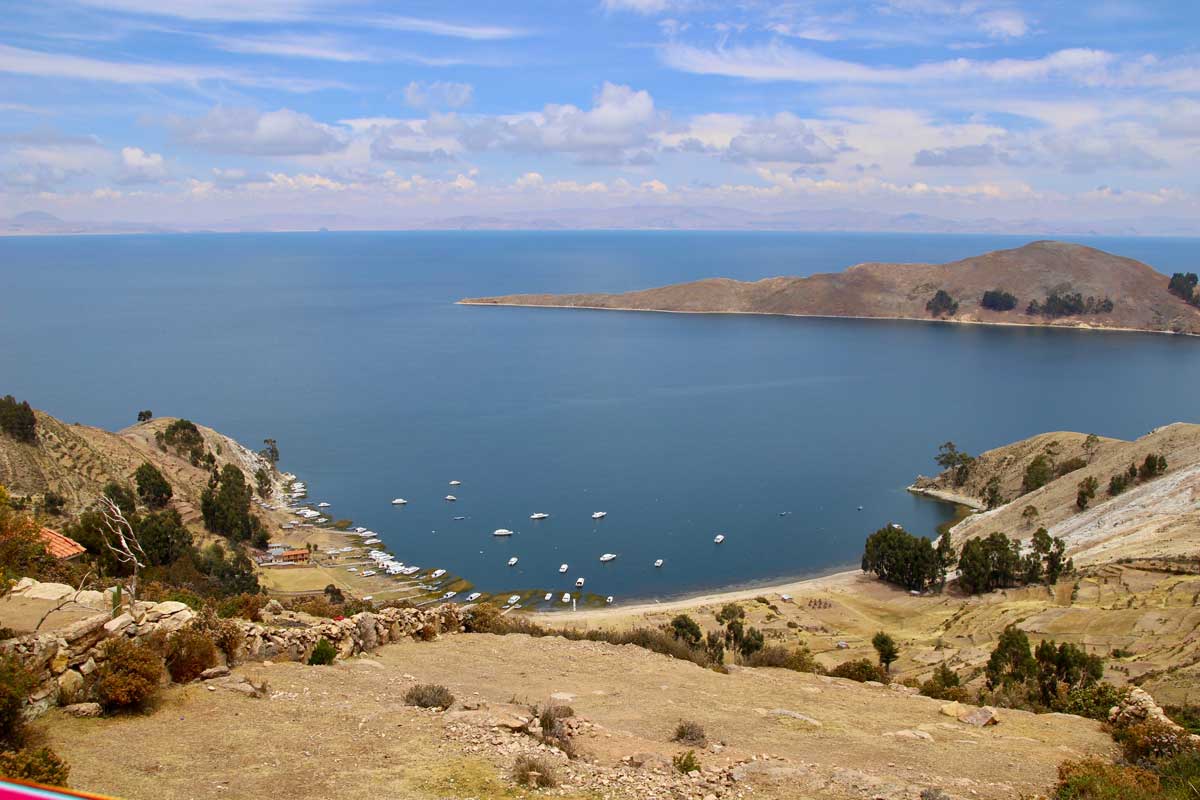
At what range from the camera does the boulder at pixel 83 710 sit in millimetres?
13156

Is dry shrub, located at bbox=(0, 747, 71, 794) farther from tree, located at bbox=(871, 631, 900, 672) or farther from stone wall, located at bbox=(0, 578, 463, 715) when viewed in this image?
tree, located at bbox=(871, 631, 900, 672)

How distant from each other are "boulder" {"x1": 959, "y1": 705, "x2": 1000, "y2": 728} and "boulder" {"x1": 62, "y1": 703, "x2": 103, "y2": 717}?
660 inches

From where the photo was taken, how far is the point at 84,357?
439 feet

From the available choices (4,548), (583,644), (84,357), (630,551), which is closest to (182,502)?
(630,551)

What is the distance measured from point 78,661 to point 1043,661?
79.2ft

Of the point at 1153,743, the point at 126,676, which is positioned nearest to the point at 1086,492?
the point at 1153,743

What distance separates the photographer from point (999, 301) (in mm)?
196500

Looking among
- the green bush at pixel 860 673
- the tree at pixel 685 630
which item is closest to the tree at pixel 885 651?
the tree at pixel 685 630

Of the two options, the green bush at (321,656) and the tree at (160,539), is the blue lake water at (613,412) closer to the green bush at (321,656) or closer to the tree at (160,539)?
the tree at (160,539)

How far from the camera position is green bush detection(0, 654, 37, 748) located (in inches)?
459

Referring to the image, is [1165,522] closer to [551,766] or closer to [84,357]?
[551,766]

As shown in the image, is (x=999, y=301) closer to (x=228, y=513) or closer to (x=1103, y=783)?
(x=228, y=513)

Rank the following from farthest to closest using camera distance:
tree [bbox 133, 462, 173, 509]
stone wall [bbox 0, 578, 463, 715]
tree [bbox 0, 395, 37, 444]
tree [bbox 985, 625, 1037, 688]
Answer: tree [bbox 133, 462, 173, 509], tree [bbox 0, 395, 37, 444], tree [bbox 985, 625, 1037, 688], stone wall [bbox 0, 578, 463, 715]

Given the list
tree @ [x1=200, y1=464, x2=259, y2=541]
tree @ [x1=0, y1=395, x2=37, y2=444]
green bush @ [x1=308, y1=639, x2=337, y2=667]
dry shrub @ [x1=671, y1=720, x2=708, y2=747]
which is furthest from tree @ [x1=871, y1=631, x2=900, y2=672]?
tree @ [x1=0, y1=395, x2=37, y2=444]
